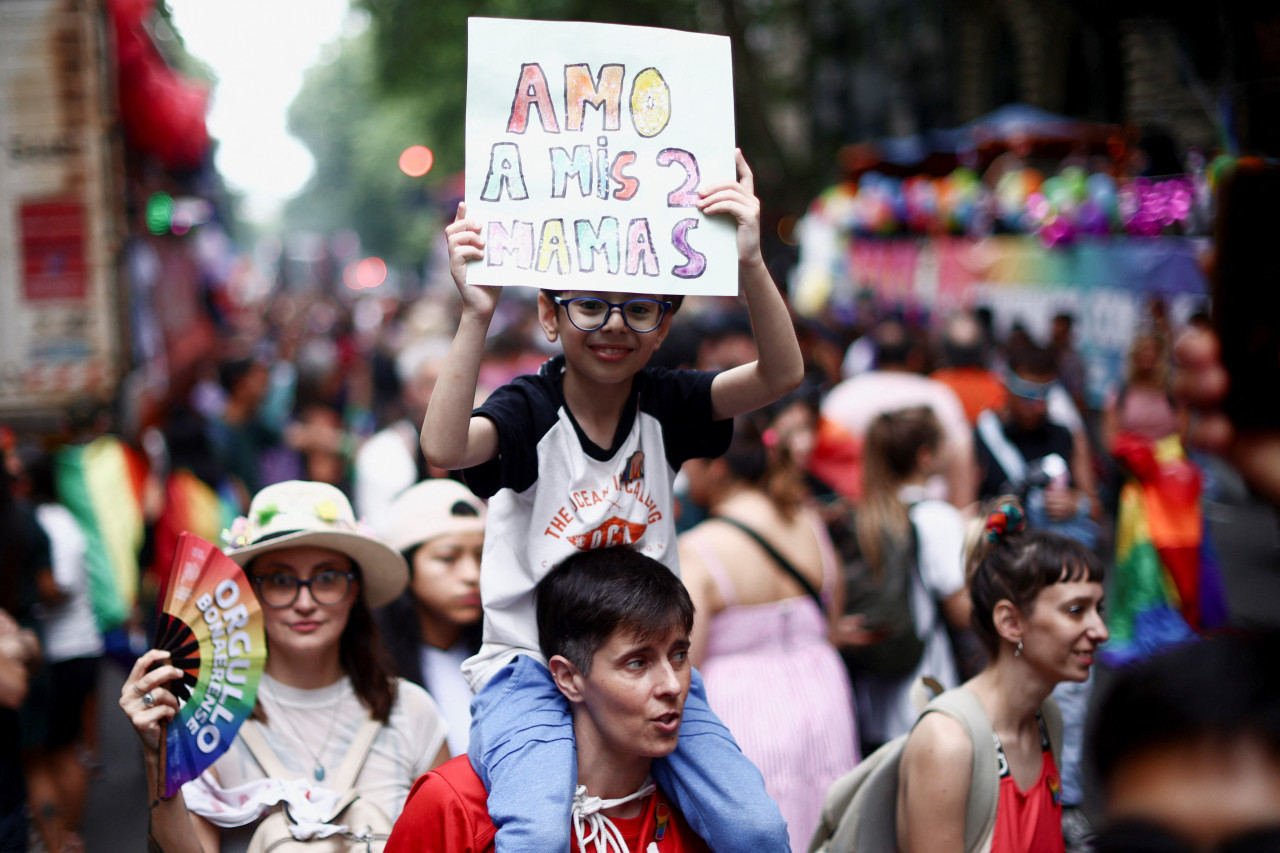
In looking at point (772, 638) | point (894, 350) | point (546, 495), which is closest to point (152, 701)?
point (546, 495)

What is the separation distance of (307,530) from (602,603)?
101 centimetres

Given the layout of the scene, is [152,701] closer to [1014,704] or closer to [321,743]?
[321,743]

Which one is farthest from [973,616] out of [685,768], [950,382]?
[950,382]

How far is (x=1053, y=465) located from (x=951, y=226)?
11.2m

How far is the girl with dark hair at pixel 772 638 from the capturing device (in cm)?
384

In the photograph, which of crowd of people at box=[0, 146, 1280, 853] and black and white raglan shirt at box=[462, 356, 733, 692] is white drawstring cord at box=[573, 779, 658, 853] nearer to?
crowd of people at box=[0, 146, 1280, 853]

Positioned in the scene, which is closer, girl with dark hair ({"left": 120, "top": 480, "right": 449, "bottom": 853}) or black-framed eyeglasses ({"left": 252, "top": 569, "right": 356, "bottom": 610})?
girl with dark hair ({"left": 120, "top": 480, "right": 449, "bottom": 853})

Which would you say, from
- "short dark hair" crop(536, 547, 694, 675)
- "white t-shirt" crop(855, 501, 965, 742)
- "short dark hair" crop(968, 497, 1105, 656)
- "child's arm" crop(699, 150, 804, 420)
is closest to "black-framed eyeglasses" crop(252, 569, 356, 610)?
"short dark hair" crop(536, 547, 694, 675)

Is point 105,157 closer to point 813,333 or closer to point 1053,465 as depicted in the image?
point 813,333

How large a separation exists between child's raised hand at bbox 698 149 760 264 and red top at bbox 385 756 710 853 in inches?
47.7

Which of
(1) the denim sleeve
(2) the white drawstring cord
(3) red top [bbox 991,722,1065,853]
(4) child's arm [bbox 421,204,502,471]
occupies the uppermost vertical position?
(4) child's arm [bbox 421,204,502,471]

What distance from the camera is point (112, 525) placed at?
5992 mm

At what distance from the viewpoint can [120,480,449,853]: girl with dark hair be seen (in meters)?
2.61

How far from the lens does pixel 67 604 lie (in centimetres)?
519
